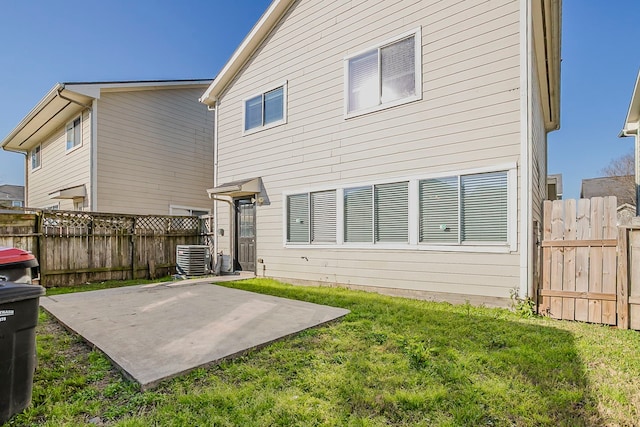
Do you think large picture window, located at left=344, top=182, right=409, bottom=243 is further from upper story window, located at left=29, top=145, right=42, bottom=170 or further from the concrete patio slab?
upper story window, located at left=29, top=145, right=42, bottom=170

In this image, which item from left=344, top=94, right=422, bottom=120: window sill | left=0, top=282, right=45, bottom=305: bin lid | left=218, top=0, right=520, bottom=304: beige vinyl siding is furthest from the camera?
left=344, top=94, right=422, bottom=120: window sill

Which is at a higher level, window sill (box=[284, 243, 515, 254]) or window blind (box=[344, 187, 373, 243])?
window blind (box=[344, 187, 373, 243])

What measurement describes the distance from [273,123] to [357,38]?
2.85 meters

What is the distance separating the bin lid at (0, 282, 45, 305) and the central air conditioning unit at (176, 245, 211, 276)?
6.87m

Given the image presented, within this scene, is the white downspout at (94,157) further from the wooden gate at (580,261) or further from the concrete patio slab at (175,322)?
the wooden gate at (580,261)

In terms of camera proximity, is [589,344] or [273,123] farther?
[273,123]

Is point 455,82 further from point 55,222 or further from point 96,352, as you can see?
point 55,222

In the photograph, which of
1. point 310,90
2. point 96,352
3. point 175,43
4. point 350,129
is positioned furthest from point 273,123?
point 175,43

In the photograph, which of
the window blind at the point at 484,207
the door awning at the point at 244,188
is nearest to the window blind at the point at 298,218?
the door awning at the point at 244,188

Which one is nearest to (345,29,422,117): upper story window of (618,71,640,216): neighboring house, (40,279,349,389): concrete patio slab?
(40,279,349,389): concrete patio slab

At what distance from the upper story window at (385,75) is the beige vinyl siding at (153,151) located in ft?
26.2

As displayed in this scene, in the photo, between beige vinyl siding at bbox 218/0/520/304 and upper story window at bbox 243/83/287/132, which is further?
upper story window at bbox 243/83/287/132

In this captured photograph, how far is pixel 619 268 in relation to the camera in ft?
13.9

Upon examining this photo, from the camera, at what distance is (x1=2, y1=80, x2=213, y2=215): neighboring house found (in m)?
10.5
